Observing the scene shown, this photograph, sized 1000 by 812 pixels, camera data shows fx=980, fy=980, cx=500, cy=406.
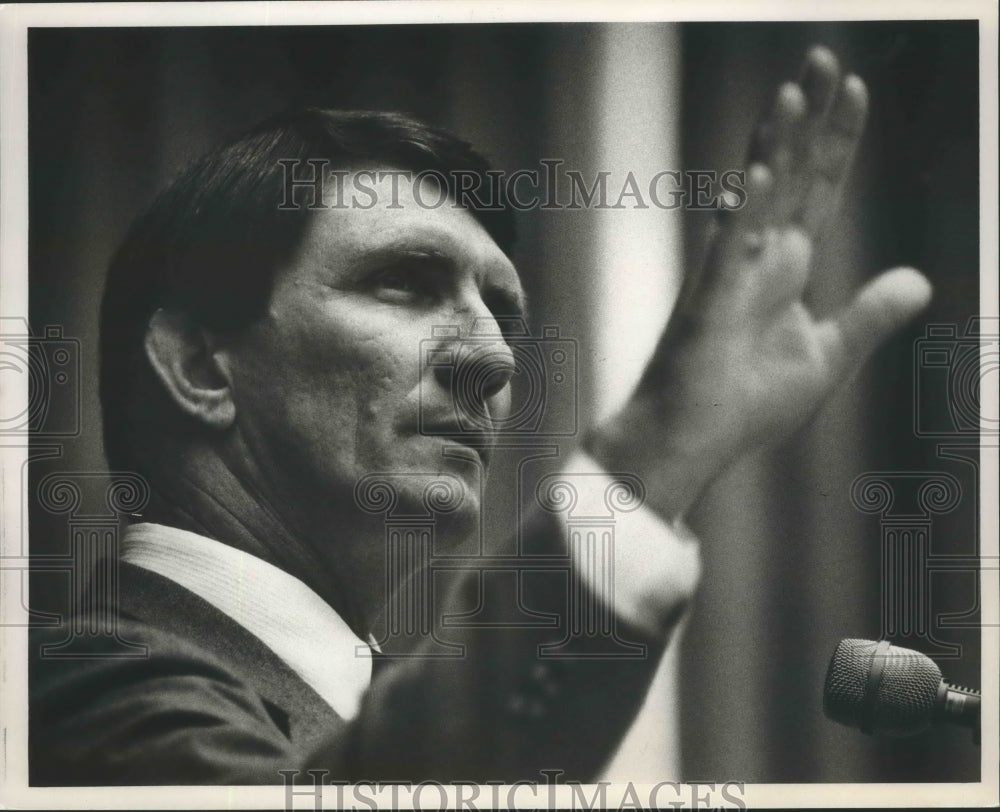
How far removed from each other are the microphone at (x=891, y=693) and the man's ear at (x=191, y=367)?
4.94ft

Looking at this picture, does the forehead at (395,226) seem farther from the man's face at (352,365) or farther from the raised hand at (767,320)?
the raised hand at (767,320)

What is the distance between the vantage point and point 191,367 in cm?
221

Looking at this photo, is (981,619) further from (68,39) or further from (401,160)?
(68,39)

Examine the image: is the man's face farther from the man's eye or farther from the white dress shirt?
the white dress shirt

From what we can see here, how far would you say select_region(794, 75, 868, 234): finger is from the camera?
7.43 ft

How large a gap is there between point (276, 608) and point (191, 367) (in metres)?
0.58

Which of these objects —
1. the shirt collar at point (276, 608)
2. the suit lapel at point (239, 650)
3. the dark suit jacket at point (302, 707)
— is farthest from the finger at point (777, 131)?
the suit lapel at point (239, 650)

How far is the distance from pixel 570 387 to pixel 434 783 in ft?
3.14

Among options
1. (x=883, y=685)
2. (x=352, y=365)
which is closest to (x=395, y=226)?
(x=352, y=365)

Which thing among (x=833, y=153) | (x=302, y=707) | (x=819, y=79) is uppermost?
(x=819, y=79)

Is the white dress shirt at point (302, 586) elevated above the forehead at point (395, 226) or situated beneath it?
situated beneath

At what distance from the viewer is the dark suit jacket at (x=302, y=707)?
2.20 metres

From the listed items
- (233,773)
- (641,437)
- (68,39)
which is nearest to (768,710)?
(641,437)

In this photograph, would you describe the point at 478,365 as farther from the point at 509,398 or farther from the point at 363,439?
the point at 363,439
